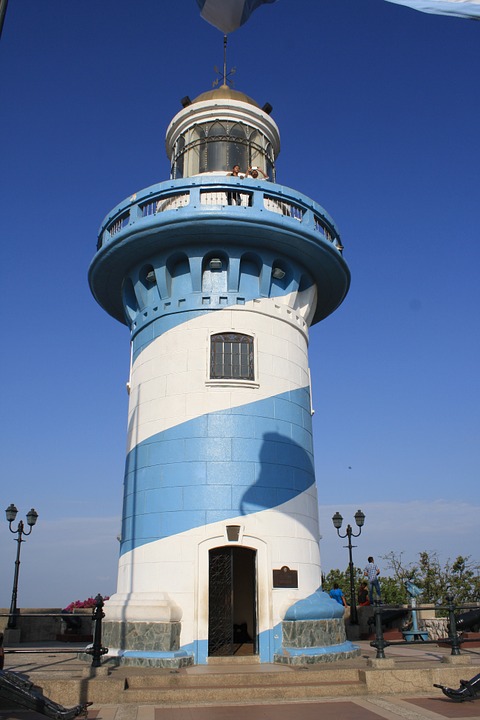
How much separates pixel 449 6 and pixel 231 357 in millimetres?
8809

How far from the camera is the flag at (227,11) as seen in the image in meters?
10.8

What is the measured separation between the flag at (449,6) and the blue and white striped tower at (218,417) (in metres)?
7.74

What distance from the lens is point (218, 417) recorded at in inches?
524

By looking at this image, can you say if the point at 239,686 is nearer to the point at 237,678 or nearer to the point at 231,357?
the point at 237,678

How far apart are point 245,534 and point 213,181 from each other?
7.96m

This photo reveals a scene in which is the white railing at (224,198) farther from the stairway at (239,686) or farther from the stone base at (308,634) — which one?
the stairway at (239,686)

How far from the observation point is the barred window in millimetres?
13812

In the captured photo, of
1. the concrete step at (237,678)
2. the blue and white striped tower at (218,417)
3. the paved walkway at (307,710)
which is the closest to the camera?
the paved walkway at (307,710)

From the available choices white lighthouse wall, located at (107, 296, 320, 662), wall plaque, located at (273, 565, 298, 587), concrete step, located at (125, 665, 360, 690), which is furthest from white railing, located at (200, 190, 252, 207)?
concrete step, located at (125, 665, 360, 690)

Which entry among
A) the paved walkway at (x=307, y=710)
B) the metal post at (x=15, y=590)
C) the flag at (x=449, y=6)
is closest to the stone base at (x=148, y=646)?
the paved walkway at (x=307, y=710)

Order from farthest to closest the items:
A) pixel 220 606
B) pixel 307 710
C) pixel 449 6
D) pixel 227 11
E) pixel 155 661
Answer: pixel 220 606, pixel 155 661, pixel 227 11, pixel 307 710, pixel 449 6

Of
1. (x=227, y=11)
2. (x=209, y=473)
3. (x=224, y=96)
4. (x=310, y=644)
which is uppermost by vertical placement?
(x=224, y=96)

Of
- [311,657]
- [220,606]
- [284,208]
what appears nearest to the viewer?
[311,657]

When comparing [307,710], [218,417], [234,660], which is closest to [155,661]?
[234,660]
